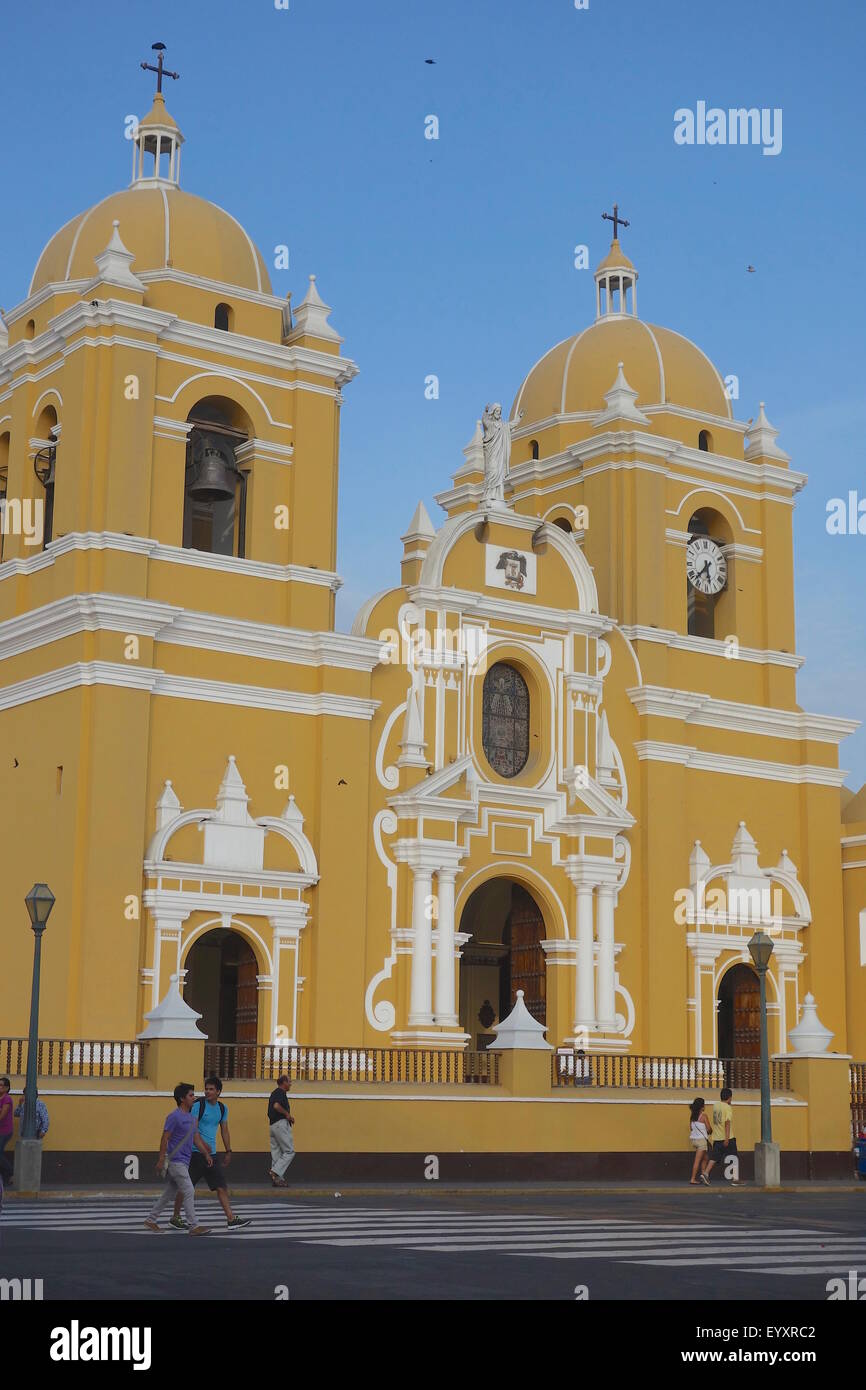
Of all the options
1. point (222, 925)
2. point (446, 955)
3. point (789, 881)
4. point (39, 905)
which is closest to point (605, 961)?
point (446, 955)

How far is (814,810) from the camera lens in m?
34.5

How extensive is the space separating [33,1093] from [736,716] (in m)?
17.4

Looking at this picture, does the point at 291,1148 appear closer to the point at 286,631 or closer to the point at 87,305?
the point at 286,631

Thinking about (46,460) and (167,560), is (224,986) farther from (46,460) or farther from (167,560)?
(46,460)

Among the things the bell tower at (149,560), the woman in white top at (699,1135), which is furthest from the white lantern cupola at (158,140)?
the woman in white top at (699,1135)

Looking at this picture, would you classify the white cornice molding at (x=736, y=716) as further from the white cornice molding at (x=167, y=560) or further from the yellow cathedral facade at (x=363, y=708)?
the white cornice molding at (x=167, y=560)

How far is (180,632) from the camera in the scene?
89.0ft

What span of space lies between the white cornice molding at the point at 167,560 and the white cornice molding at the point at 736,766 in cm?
647

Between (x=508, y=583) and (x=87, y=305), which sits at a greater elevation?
(x=87, y=305)

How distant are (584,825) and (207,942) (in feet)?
21.0

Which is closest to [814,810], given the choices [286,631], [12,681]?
[286,631]

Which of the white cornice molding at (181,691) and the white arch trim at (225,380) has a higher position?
the white arch trim at (225,380)

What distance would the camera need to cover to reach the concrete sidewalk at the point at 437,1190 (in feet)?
63.9

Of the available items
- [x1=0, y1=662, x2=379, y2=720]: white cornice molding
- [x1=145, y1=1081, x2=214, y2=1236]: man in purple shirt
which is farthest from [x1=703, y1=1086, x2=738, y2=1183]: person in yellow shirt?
[x1=145, y1=1081, x2=214, y2=1236]: man in purple shirt
